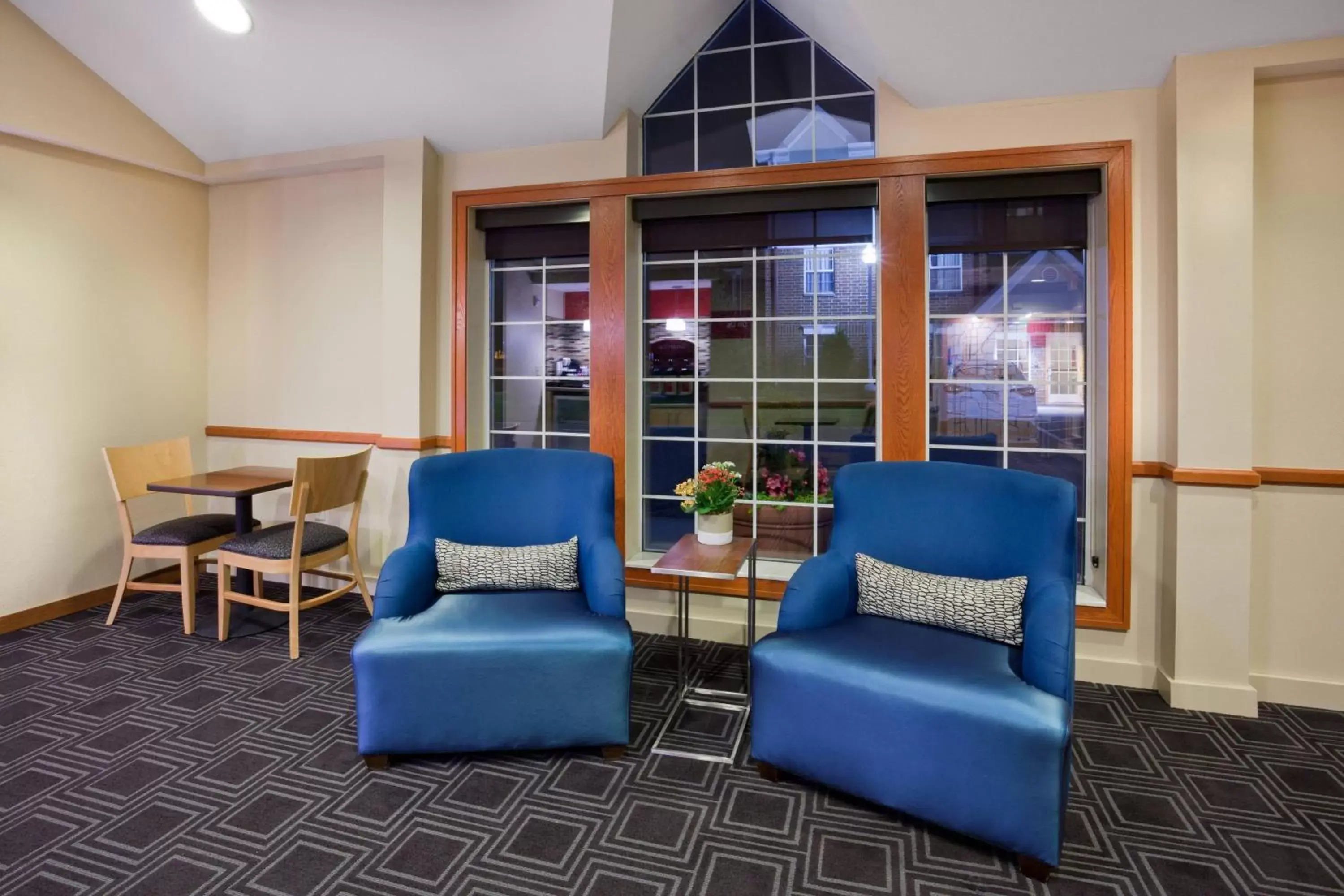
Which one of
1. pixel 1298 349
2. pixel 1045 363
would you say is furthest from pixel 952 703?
pixel 1298 349

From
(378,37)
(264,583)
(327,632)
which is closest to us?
(378,37)

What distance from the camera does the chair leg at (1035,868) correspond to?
5.94 feet

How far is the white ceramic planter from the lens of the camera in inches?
110

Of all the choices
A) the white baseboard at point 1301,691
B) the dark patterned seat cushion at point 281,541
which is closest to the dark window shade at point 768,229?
the dark patterned seat cushion at point 281,541

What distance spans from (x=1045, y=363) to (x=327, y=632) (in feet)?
12.4

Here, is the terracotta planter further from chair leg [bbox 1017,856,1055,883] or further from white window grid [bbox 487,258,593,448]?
chair leg [bbox 1017,856,1055,883]

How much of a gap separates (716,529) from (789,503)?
2.86 feet

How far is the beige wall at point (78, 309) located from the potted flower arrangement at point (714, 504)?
3.45m

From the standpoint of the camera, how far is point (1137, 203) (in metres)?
2.94

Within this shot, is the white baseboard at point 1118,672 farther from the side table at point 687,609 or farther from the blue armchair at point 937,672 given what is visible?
the side table at point 687,609

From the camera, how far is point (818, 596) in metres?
2.38

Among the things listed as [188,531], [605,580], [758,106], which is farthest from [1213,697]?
[188,531]

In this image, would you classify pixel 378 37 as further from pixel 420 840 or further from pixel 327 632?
pixel 420 840

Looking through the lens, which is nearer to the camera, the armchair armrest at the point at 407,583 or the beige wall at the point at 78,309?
the armchair armrest at the point at 407,583
